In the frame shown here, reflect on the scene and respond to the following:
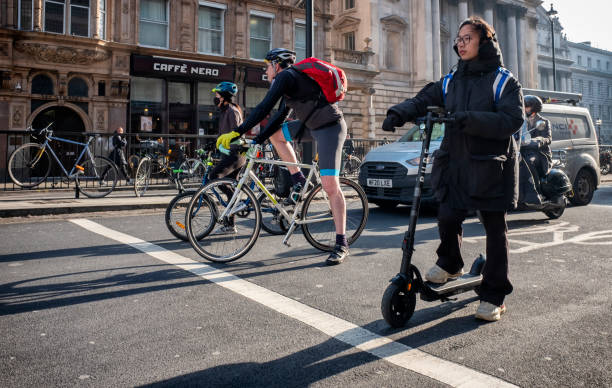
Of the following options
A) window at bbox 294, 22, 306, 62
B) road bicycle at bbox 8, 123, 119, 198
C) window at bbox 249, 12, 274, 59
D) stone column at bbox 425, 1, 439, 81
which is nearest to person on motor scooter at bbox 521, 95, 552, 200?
road bicycle at bbox 8, 123, 119, 198

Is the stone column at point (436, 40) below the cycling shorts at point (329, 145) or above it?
above

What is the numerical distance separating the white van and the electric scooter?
16.1 ft

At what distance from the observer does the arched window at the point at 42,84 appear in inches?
701

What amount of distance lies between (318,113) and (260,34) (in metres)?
20.3

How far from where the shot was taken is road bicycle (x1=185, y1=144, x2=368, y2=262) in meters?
4.82

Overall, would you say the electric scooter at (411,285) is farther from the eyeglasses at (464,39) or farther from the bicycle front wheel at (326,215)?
the bicycle front wheel at (326,215)

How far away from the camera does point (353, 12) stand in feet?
113

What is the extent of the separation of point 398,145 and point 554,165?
2.74m

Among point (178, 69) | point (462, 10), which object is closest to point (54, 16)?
point (178, 69)

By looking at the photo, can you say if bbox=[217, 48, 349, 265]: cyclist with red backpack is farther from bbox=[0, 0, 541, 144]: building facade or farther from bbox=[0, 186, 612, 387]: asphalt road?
bbox=[0, 0, 541, 144]: building facade

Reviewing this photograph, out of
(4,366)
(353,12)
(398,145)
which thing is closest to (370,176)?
(398,145)

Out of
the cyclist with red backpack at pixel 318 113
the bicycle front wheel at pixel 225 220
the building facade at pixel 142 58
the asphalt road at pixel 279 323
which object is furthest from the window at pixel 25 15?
the bicycle front wheel at pixel 225 220

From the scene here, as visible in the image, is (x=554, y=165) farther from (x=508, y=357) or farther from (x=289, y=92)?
(x=508, y=357)

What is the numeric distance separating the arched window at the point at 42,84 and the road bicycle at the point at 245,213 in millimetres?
15767
